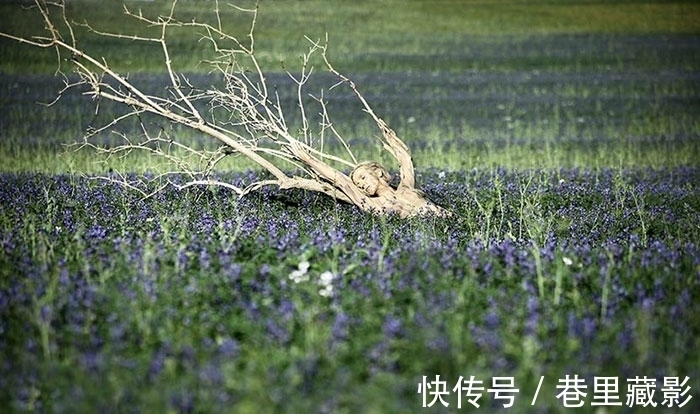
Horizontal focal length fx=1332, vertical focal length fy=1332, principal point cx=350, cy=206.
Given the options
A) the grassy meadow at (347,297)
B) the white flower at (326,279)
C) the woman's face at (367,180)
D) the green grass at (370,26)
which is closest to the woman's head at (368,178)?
the woman's face at (367,180)

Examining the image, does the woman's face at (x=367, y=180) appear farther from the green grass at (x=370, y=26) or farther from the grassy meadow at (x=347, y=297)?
the green grass at (x=370, y=26)

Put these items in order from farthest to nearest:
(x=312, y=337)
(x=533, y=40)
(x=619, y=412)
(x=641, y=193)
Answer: (x=533, y=40) → (x=641, y=193) → (x=312, y=337) → (x=619, y=412)

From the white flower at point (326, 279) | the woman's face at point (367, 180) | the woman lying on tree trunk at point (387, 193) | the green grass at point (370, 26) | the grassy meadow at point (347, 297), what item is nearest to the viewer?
Answer: the grassy meadow at point (347, 297)

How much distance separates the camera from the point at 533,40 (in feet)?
127

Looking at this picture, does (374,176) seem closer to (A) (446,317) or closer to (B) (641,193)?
(B) (641,193)

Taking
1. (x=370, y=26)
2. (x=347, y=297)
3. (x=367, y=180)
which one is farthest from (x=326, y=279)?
(x=370, y=26)

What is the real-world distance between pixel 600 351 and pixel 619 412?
681mm

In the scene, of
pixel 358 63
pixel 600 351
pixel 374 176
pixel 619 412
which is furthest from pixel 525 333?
pixel 358 63

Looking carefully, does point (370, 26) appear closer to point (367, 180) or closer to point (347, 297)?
point (367, 180)

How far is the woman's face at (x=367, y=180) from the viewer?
453 inches

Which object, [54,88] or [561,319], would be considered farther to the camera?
[54,88]

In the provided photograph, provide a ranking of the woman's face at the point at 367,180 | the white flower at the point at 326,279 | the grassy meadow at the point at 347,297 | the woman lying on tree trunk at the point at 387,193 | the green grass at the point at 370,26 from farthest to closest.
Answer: the green grass at the point at 370,26, the woman's face at the point at 367,180, the woman lying on tree trunk at the point at 387,193, the white flower at the point at 326,279, the grassy meadow at the point at 347,297

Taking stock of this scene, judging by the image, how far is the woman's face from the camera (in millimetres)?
11516

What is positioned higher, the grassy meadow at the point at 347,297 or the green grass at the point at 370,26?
the grassy meadow at the point at 347,297
